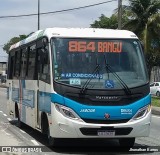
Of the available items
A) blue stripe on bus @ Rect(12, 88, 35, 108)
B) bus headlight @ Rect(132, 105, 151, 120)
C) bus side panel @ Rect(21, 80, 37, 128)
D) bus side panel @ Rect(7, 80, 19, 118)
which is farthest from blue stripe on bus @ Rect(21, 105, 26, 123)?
bus headlight @ Rect(132, 105, 151, 120)

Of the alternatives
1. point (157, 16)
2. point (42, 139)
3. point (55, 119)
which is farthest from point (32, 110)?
point (157, 16)

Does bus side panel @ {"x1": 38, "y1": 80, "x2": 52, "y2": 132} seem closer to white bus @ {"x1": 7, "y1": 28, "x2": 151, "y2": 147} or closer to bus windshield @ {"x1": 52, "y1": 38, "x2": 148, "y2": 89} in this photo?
white bus @ {"x1": 7, "y1": 28, "x2": 151, "y2": 147}

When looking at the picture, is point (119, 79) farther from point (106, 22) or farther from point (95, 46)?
point (106, 22)

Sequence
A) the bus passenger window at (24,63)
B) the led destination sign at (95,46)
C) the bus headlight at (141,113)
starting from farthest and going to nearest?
the bus passenger window at (24,63)
the led destination sign at (95,46)
the bus headlight at (141,113)

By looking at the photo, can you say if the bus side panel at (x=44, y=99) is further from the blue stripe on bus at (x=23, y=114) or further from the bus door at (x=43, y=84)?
the blue stripe on bus at (x=23, y=114)

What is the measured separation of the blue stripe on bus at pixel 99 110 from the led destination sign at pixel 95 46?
4.26 feet

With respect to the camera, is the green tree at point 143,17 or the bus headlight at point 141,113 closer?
the bus headlight at point 141,113

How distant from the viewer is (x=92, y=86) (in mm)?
10680

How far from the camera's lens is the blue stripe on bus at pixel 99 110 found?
1041cm

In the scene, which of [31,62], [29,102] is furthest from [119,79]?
[29,102]

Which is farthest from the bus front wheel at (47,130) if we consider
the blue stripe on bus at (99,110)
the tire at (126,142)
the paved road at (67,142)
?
the tire at (126,142)

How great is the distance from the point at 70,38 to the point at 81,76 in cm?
103

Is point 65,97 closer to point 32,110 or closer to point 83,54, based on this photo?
point 83,54

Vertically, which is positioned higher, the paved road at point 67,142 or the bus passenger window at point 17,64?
the bus passenger window at point 17,64
